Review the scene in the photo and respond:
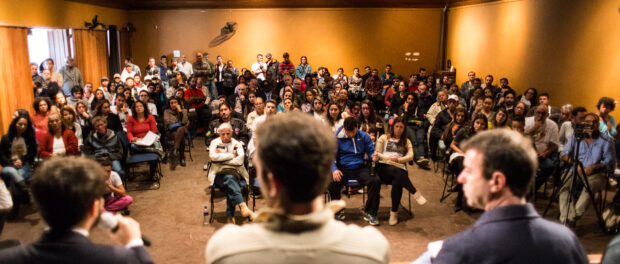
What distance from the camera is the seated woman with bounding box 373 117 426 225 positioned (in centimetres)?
491

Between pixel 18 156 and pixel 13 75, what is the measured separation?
10.9 ft

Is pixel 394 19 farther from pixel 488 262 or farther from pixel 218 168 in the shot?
pixel 488 262

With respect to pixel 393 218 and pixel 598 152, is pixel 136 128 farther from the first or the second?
pixel 598 152

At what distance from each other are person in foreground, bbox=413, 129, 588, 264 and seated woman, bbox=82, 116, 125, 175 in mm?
5036

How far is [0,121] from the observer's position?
23.4 feet

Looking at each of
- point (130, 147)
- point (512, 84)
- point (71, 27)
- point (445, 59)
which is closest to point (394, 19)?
point (445, 59)

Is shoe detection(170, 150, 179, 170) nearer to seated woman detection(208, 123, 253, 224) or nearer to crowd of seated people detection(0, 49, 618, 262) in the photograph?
crowd of seated people detection(0, 49, 618, 262)

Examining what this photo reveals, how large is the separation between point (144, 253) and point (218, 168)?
3.55m

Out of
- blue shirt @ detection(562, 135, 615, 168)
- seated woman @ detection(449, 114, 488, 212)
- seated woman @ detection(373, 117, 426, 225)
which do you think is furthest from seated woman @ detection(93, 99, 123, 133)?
blue shirt @ detection(562, 135, 615, 168)

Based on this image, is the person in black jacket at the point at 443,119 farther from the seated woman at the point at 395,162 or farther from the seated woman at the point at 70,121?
the seated woman at the point at 70,121

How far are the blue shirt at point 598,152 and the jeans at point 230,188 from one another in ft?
12.0

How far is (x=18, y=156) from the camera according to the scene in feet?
16.3

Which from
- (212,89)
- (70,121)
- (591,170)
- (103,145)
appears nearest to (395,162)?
(591,170)

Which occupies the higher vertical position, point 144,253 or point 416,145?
point 144,253
